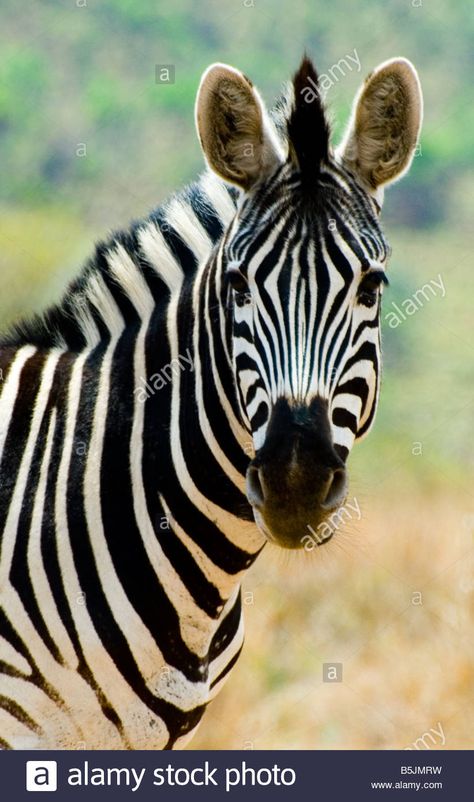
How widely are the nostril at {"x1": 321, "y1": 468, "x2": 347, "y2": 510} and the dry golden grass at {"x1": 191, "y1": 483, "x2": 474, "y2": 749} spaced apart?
6092 mm

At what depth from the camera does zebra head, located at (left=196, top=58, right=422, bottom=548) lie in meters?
4.25

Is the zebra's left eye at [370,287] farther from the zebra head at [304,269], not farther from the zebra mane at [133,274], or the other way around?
the zebra mane at [133,274]

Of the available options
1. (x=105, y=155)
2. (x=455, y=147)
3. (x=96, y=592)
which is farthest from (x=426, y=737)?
(x=455, y=147)

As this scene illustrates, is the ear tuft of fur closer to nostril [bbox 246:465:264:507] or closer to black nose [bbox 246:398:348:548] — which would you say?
black nose [bbox 246:398:348:548]

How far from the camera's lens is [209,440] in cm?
496

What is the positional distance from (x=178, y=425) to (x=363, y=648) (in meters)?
8.78

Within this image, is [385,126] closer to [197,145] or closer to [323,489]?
[323,489]

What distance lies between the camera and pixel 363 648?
1317 centimetres

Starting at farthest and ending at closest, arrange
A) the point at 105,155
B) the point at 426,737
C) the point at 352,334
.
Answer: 1. the point at 105,155
2. the point at 426,737
3. the point at 352,334

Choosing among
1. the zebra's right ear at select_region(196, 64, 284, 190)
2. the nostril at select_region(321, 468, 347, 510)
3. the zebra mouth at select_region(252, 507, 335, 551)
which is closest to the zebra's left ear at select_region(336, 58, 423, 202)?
the zebra's right ear at select_region(196, 64, 284, 190)

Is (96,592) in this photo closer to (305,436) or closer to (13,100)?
(305,436)

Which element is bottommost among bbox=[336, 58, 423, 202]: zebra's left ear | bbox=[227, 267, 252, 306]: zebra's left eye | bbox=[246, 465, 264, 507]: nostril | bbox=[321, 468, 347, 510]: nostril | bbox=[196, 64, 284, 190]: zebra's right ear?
bbox=[321, 468, 347, 510]: nostril

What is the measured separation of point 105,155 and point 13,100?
838 cm
